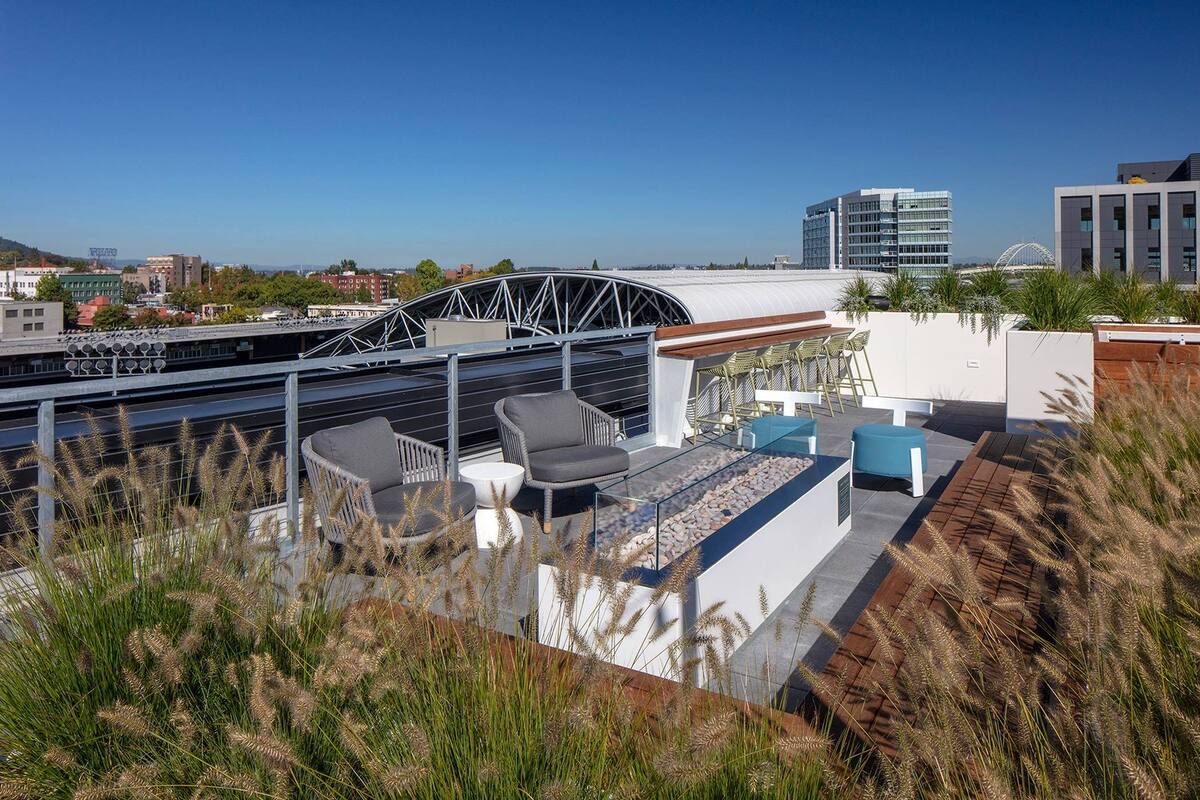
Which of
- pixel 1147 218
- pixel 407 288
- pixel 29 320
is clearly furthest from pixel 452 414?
pixel 407 288

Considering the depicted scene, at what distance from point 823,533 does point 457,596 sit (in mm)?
3344

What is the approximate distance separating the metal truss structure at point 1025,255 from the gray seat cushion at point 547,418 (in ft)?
21.2

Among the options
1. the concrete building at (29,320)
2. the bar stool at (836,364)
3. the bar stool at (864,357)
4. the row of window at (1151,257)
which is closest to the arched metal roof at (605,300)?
the bar stool at (836,364)

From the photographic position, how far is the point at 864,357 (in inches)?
418

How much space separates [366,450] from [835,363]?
7.88 metres

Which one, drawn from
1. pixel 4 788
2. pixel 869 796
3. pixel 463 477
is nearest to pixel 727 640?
pixel 869 796

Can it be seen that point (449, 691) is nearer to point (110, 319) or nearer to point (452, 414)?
point (452, 414)

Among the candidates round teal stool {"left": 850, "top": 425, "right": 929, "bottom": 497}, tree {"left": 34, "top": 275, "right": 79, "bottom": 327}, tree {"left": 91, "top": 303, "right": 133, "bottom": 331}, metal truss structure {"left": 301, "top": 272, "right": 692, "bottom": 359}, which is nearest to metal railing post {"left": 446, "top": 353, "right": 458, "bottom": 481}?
round teal stool {"left": 850, "top": 425, "right": 929, "bottom": 497}

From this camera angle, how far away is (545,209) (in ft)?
180

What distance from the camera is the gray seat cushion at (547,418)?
5.44 m

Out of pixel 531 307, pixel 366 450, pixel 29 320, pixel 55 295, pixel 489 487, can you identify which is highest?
pixel 55 295

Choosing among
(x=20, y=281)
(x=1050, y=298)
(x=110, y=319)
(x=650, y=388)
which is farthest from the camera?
(x=20, y=281)

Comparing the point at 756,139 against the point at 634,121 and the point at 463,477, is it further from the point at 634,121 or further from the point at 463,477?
the point at 463,477

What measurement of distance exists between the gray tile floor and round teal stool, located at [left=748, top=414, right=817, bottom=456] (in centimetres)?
65
